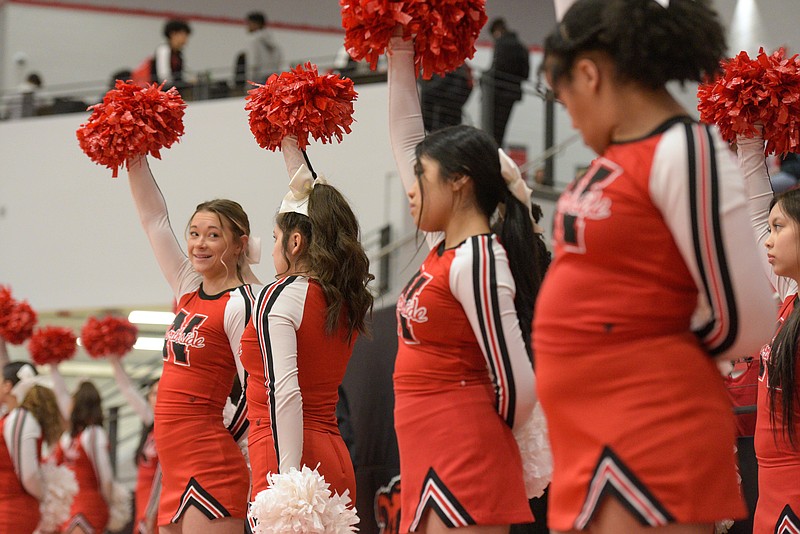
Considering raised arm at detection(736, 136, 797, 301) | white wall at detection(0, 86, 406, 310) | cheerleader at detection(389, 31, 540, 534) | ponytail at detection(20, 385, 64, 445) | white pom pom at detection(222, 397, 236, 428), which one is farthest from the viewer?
white wall at detection(0, 86, 406, 310)

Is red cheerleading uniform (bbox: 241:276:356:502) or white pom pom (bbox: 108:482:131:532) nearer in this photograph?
red cheerleading uniform (bbox: 241:276:356:502)

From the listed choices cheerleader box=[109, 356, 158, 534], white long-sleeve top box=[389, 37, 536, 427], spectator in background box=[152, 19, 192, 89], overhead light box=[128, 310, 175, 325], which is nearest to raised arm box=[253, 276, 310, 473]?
white long-sleeve top box=[389, 37, 536, 427]

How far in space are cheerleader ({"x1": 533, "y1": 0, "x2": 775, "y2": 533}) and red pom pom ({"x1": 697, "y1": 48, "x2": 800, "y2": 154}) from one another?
1.29m

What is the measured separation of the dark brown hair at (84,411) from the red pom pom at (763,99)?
570 cm

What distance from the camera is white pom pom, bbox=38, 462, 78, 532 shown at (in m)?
5.81

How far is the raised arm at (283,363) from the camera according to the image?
3.07 metres

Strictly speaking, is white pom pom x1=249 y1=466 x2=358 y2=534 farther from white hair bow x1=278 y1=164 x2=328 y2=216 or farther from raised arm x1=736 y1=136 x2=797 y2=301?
raised arm x1=736 y1=136 x2=797 y2=301

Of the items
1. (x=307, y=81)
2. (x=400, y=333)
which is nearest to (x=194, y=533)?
(x=400, y=333)

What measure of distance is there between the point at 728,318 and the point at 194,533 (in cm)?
211

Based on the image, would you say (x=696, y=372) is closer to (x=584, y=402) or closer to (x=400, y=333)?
(x=584, y=402)

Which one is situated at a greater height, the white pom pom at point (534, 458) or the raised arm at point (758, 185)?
the raised arm at point (758, 185)

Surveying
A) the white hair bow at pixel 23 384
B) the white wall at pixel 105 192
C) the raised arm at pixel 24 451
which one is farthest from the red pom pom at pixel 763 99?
the white wall at pixel 105 192

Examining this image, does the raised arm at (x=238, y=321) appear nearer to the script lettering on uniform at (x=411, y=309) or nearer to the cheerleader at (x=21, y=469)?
the script lettering on uniform at (x=411, y=309)

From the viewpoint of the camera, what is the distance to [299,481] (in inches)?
114
